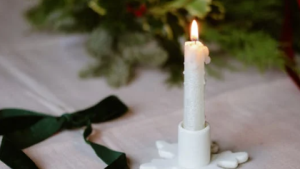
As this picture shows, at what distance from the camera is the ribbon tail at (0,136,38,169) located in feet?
1.86

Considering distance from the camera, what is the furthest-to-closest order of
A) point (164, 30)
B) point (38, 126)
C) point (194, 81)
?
point (164, 30)
point (38, 126)
point (194, 81)

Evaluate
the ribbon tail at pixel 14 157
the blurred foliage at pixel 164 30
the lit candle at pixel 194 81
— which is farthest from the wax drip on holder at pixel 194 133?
the blurred foliage at pixel 164 30

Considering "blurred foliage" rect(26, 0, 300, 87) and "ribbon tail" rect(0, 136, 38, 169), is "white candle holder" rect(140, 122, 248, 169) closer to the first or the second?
"ribbon tail" rect(0, 136, 38, 169)

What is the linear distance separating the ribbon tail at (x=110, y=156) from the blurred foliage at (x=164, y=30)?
23cm

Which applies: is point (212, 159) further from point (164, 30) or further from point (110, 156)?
point (164, 30)

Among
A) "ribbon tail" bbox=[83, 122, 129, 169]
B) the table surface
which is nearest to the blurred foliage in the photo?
the table surface

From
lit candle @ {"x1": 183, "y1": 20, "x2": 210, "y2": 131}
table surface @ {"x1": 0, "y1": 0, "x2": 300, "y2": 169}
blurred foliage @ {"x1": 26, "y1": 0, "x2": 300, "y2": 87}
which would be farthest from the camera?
blurred foliage @ {"x1": 26, "y1": 0, "x2": 300, "y2": 87}

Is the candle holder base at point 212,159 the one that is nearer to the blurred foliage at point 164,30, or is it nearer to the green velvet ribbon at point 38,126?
the green velvet ribbon at point 38,126

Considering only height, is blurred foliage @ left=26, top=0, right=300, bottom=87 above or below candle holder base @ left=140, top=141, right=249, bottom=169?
above

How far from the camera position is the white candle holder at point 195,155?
0.52 m

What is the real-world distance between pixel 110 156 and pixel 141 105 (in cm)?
17

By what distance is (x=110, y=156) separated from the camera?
0.58m

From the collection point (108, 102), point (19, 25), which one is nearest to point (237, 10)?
point (108, 102)

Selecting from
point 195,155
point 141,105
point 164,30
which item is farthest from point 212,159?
point 164,30
